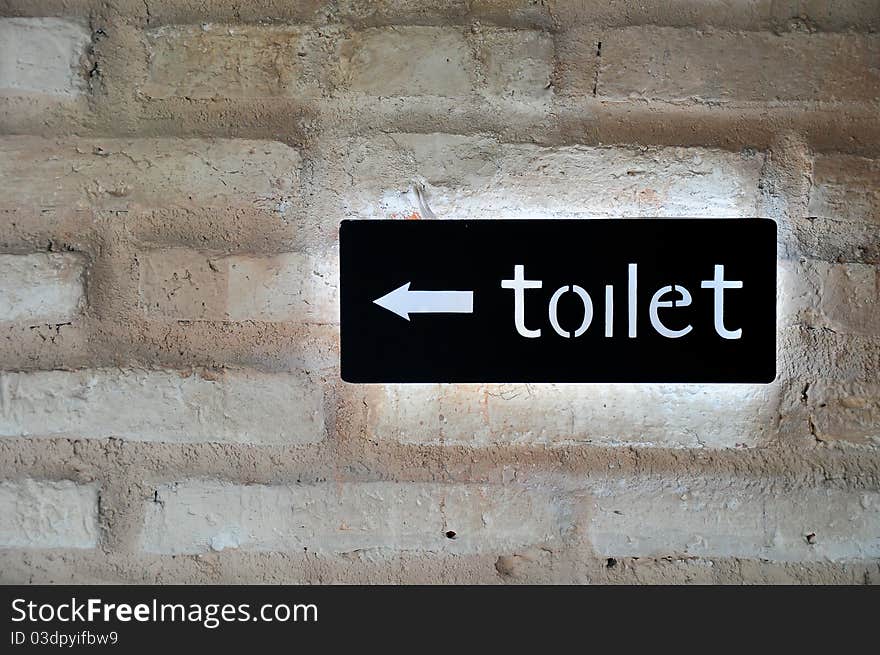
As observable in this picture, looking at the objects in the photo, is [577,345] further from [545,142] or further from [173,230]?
[173,230]

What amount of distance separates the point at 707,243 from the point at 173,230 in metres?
0.55

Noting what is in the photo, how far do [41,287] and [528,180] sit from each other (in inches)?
20.6

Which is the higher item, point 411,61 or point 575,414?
point 411,61

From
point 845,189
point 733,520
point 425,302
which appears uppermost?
point 845,189

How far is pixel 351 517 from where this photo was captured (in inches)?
28.0

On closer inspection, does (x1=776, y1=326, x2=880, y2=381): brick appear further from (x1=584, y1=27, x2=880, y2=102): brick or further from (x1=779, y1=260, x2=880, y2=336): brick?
(x1=584, y1=27, x2=880, y2=102): brick

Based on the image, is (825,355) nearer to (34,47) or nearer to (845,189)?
(845,189)

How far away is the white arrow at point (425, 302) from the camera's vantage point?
685 mm

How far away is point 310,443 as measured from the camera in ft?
2.33

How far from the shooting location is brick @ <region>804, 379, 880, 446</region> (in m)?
0.69

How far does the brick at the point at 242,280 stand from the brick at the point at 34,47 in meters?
0.22

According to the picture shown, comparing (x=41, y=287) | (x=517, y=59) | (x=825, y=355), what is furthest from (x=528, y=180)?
(x=41, y=287)

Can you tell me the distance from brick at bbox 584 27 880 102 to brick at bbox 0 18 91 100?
551mm
